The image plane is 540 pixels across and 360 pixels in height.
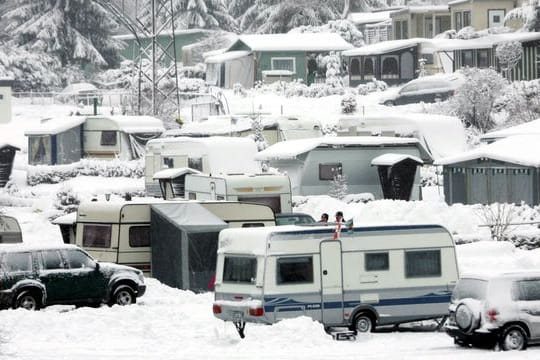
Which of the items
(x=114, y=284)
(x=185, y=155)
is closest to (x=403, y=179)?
(x=185, y=155)

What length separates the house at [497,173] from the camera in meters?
41.4

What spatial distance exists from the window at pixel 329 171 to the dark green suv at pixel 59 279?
21.6 m

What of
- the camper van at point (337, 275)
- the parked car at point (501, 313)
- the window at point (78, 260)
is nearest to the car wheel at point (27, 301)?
the window at point (78, 260)

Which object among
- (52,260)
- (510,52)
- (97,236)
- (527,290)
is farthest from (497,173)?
(510,52)

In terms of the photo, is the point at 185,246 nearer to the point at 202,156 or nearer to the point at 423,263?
the point at 423,263

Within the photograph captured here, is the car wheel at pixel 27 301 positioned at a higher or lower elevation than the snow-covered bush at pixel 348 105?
lower

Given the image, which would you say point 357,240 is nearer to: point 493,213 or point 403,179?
point 493,213

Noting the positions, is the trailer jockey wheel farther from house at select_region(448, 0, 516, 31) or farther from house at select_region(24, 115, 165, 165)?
house at select_region(448, 0, 516, 31)

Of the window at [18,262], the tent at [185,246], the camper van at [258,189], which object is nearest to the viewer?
the window at [18,262]

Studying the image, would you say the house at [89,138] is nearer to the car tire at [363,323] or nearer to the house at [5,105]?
the house at [5,105]

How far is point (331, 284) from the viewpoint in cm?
2283

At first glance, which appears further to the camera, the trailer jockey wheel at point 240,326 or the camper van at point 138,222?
the camper van at point 138,222

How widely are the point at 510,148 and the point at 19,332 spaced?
79.7ft

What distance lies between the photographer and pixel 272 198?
37.2 metres
